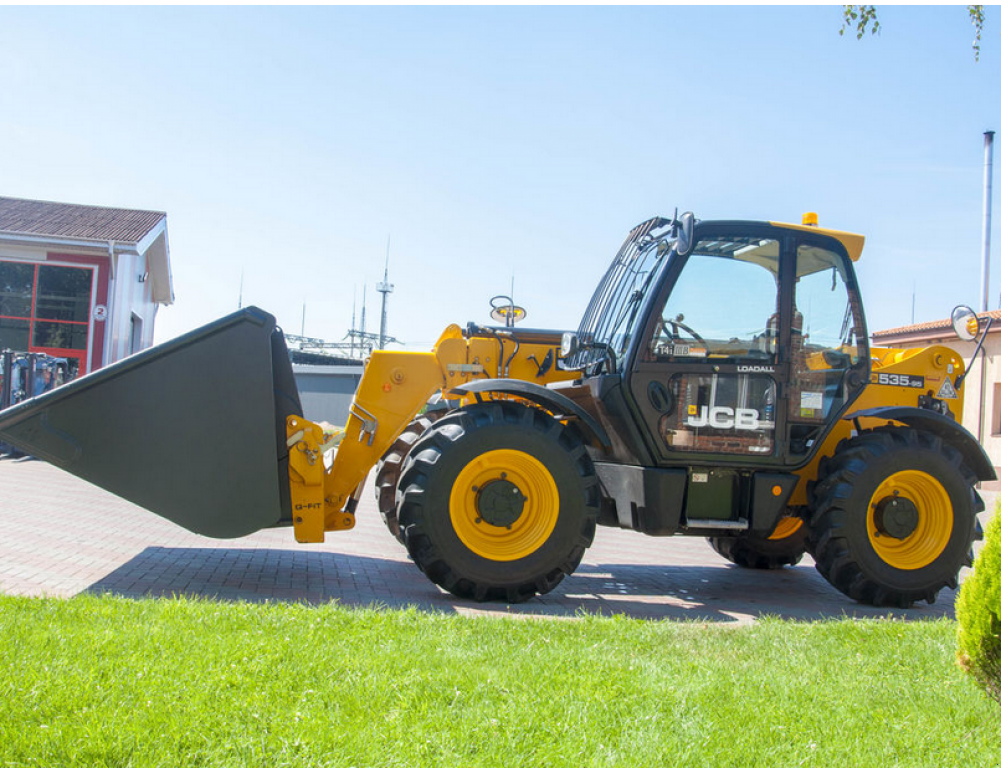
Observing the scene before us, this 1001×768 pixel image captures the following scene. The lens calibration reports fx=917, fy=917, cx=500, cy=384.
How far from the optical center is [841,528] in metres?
6.80

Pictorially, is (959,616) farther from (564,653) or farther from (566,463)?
(566,463)

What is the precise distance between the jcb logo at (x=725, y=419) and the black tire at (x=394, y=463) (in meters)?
2.25

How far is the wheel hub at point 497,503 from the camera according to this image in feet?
21.3

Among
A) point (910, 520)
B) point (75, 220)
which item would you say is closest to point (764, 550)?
point (910, 520)

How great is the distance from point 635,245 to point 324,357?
48323 millimetres

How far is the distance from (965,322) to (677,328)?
2443mm

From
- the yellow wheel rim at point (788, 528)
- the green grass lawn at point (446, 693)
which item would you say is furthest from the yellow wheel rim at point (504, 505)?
the yellow wheel rim at point (788, 528)

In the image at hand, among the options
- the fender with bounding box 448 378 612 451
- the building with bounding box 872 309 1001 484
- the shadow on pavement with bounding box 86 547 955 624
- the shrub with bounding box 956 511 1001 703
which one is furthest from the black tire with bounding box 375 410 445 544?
the building with bounding box 872 309 1001 484

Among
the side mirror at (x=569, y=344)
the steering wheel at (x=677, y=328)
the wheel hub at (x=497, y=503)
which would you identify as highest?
the steering wheel at (x=677, y=328)

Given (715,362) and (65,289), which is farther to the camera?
(65,289)

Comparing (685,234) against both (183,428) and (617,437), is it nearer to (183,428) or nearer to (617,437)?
(617,437)

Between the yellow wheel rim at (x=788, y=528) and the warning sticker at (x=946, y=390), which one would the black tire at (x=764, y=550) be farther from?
the warning sticker at (x=946, y=390)

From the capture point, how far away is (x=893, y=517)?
22.8 feet

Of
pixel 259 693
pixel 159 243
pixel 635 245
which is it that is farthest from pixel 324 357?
pixel 259 693
